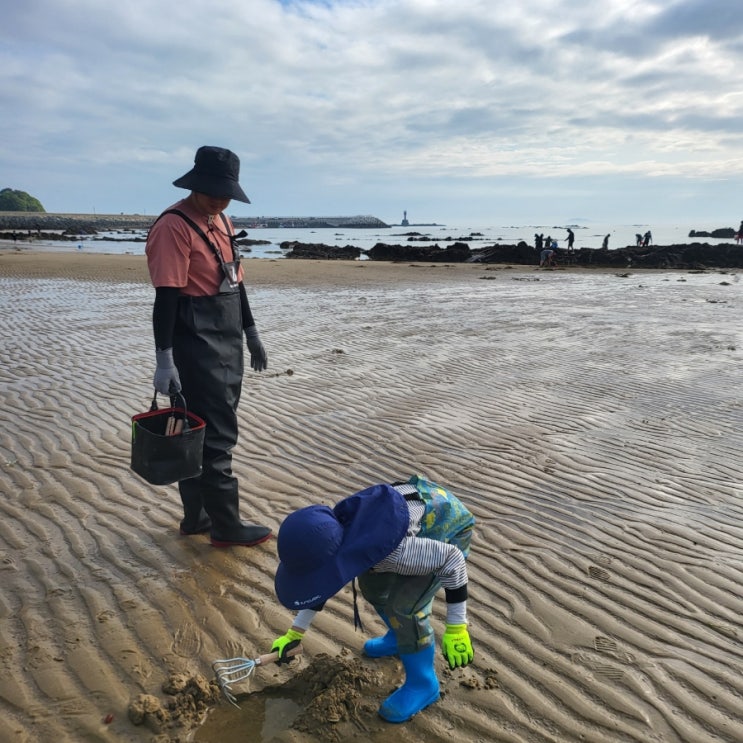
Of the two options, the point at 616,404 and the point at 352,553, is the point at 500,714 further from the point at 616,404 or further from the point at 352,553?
the point at 616,404

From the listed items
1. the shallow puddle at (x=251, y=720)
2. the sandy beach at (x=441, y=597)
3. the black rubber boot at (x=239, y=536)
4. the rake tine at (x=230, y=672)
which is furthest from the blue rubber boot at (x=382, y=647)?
the black rubber boot at (x=239, y=536)

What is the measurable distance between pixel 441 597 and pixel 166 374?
1.97 meters

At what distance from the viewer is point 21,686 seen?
2703mm

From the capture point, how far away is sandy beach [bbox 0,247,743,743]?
264 centimetres

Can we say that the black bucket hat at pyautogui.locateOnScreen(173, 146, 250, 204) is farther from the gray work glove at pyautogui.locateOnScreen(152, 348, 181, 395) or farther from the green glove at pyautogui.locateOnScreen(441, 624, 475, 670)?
the green glove at pyautogui.locateOnScreen(441, 624, 475, 670)

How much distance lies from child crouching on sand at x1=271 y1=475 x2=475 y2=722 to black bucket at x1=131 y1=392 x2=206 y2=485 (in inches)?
43.3

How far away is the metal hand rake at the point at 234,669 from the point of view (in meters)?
2.52

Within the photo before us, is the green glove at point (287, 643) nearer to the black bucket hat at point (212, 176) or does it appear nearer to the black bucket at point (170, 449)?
the black bucket at point (170, 449)

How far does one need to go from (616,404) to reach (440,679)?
204 inches

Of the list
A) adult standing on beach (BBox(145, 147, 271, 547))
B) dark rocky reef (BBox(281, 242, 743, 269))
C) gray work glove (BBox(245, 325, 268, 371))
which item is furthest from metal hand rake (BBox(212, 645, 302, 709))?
dark rocky reef (BBox(281, 242, 743, 269))

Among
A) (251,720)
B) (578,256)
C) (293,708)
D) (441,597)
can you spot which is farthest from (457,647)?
(578,256)

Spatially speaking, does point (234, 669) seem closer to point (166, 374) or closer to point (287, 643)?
point (287, 643)

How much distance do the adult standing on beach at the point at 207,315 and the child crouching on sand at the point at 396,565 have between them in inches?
53.0

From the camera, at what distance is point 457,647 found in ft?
7.81
